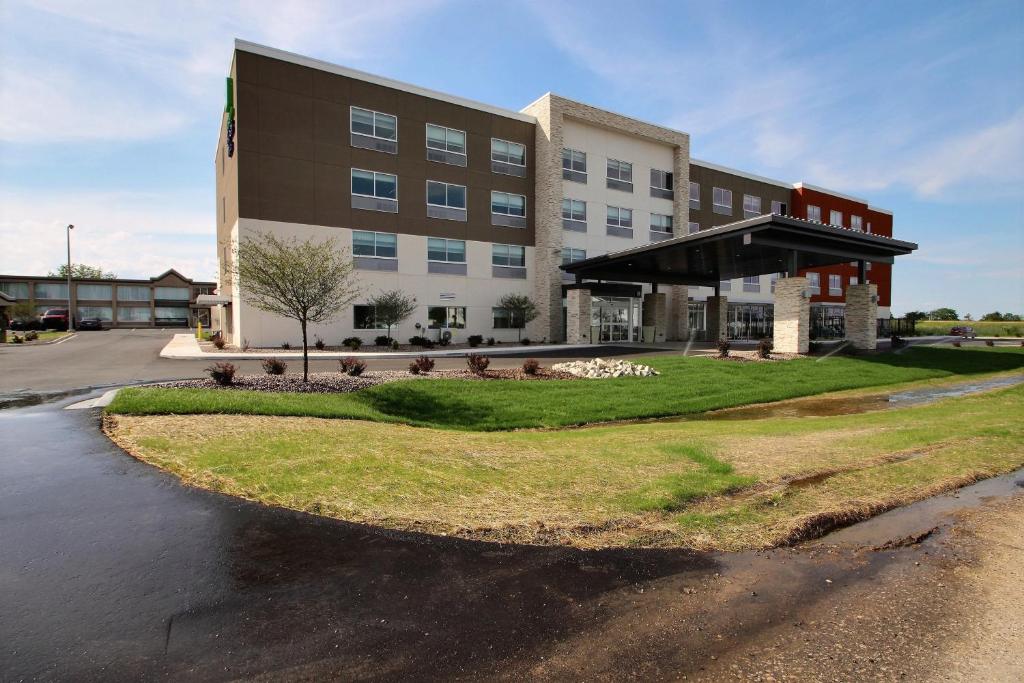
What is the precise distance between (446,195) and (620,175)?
1487 centimetres

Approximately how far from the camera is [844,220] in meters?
57.4

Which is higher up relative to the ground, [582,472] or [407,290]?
[407,290]

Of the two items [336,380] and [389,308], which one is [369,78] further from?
[336,380]

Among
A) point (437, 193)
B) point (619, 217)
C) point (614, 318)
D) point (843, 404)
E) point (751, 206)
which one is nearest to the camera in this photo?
point (843, 404)

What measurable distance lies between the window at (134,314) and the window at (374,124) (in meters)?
56.5

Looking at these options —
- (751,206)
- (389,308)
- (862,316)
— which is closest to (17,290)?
(389,308)

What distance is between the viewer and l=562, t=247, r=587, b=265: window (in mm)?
37625

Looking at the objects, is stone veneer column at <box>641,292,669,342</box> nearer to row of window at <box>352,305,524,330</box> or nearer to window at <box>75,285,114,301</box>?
row of window at <box>352,305,524,330</box>

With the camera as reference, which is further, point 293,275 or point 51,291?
point 51,291

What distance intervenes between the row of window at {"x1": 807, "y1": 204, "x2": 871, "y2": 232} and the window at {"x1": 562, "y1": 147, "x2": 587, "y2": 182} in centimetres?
2939

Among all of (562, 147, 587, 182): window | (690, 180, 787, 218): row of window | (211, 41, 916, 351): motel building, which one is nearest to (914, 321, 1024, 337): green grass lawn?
(690, 180, 787, 218): row of window

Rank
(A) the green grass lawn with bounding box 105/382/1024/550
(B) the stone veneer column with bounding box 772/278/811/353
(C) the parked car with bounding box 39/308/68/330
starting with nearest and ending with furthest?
(A) the green grass lawn with bounding box 105/382/1024/550 < (B) the stone veneer column with bounding box 772/278/811/353 < (C) the parked car with bounding box 39/308/68/330

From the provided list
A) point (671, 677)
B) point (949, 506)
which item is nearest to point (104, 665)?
point (671, 677)

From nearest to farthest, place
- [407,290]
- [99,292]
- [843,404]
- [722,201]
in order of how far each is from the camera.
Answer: [843,404], [407,290], [722,201], [99,292]
